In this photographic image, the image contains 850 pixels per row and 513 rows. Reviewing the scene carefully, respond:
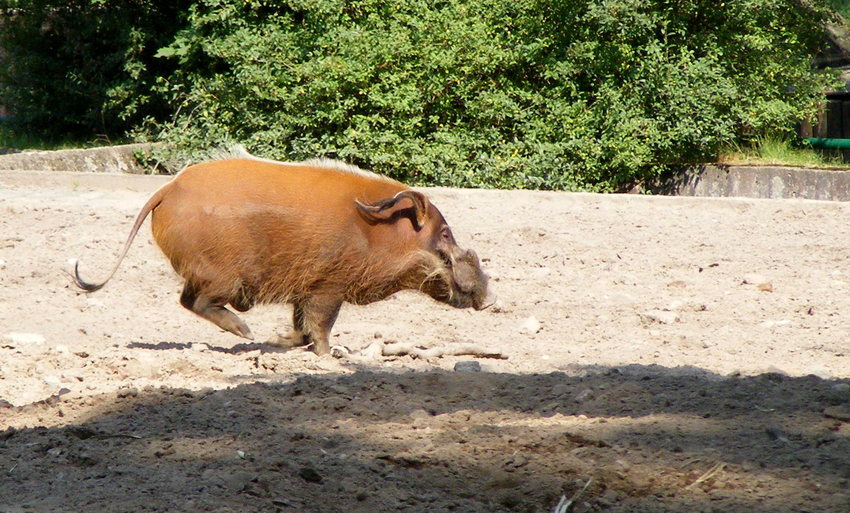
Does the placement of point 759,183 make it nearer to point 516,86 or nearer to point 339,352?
point 516,86

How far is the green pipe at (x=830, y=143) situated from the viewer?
12.6 m

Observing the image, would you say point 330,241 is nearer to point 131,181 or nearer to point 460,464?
point 460,464

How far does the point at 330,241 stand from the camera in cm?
580

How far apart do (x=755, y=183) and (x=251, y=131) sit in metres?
6.07

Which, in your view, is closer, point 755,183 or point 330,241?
point 330,241

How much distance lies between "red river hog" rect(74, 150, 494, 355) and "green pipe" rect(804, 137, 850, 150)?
8226mm

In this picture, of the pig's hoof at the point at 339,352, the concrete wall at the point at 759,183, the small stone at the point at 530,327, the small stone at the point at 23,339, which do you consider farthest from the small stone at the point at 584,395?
the concrete wall at the point at 759,183

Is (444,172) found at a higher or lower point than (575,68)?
lower

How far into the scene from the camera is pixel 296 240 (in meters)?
5.76

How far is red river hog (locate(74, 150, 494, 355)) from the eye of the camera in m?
5.69

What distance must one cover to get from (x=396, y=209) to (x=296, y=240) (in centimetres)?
67

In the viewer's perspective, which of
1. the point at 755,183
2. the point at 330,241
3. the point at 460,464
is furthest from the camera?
the point at 755,183

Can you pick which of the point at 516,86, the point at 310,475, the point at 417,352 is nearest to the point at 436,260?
the point at 417,352

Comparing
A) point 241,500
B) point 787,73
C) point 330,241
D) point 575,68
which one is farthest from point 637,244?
point 241,500
